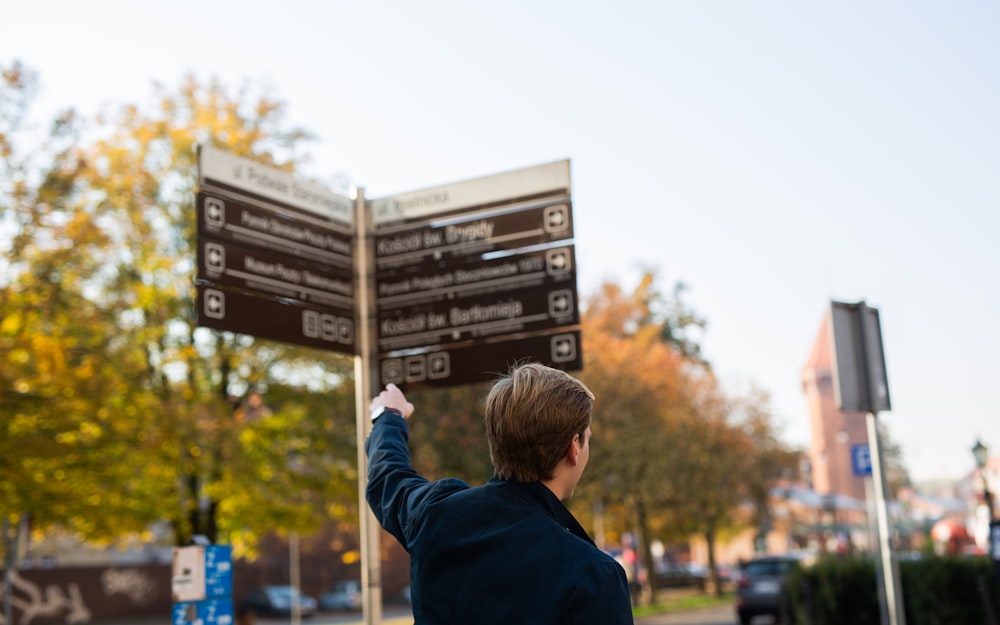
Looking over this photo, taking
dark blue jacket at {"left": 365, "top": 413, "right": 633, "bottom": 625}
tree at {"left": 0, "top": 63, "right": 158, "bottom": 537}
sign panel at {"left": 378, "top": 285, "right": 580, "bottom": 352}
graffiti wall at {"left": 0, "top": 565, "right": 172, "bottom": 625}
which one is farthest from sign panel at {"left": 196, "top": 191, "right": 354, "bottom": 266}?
graffiti wall at {"left": 0, "top": 565, "right": 172, "bottom": 625}

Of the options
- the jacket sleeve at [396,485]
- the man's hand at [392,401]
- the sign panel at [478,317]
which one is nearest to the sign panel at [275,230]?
the sign panel at [478,317]

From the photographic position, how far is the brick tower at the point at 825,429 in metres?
105

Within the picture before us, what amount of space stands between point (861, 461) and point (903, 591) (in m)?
1.97

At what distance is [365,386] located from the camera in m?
6.95

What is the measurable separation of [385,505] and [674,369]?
36.8 metres

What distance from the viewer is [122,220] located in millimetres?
21266

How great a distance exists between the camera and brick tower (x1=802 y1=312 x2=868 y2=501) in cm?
10500

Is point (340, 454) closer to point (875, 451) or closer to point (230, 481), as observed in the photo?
point (230, 481)

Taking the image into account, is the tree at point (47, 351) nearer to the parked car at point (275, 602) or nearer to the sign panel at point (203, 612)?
the sign panel at point (203, 612)

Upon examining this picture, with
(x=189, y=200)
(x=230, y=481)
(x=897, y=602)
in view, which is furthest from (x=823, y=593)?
(x=189, y=200)

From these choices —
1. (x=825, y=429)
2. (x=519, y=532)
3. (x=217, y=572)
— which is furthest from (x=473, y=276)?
(x=825, y=429)

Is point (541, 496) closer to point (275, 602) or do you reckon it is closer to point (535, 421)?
point (535, 421)

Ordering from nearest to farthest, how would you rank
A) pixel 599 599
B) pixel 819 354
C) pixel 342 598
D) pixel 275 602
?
pixel 599 599 < pixel 275 602 < pixel 342 598 < pixel 819 354

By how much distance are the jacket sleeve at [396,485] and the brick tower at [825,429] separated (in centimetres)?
10385
